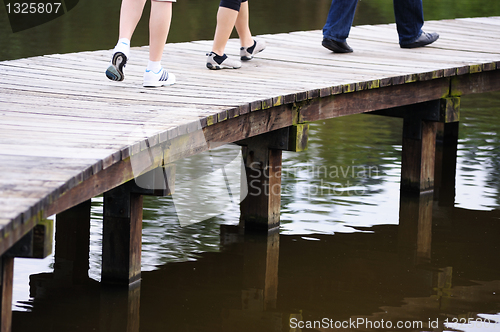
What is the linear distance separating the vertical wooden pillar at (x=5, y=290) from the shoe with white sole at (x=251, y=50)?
3.41 meters

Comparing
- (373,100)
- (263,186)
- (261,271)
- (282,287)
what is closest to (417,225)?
(373,100)

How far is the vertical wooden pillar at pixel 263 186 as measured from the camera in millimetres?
5242

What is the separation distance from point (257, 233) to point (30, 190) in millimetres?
2601

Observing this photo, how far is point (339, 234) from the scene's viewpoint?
5453 mm

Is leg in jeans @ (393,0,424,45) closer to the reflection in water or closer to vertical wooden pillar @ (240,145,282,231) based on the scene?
the reflection in water

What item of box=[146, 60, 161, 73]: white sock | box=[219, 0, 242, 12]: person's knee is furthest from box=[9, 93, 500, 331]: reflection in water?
box=[219, 0, 242, 12]: person's knee

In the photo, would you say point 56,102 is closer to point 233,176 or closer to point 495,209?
point 233,176

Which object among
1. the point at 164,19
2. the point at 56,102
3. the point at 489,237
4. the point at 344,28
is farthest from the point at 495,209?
the point at 56,102

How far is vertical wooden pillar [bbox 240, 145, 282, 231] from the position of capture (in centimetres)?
524

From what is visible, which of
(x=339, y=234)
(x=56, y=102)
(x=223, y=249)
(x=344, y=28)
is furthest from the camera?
(x=344, y=28)

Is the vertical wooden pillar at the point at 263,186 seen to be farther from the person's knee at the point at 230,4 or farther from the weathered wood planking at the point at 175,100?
the person's knee at the point at 230,4

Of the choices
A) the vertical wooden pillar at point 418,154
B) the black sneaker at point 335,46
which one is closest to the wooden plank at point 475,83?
the vertical wooden pillar at point 418,154

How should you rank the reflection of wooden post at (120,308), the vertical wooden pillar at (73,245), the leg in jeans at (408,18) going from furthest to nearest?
the leg in jeans at (408,18), the vertical wooden pillar at (73,245), the reflection of wooden post at (120,308)

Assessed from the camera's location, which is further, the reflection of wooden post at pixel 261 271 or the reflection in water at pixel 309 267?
the reflection of wooden post at pixel 261 271
